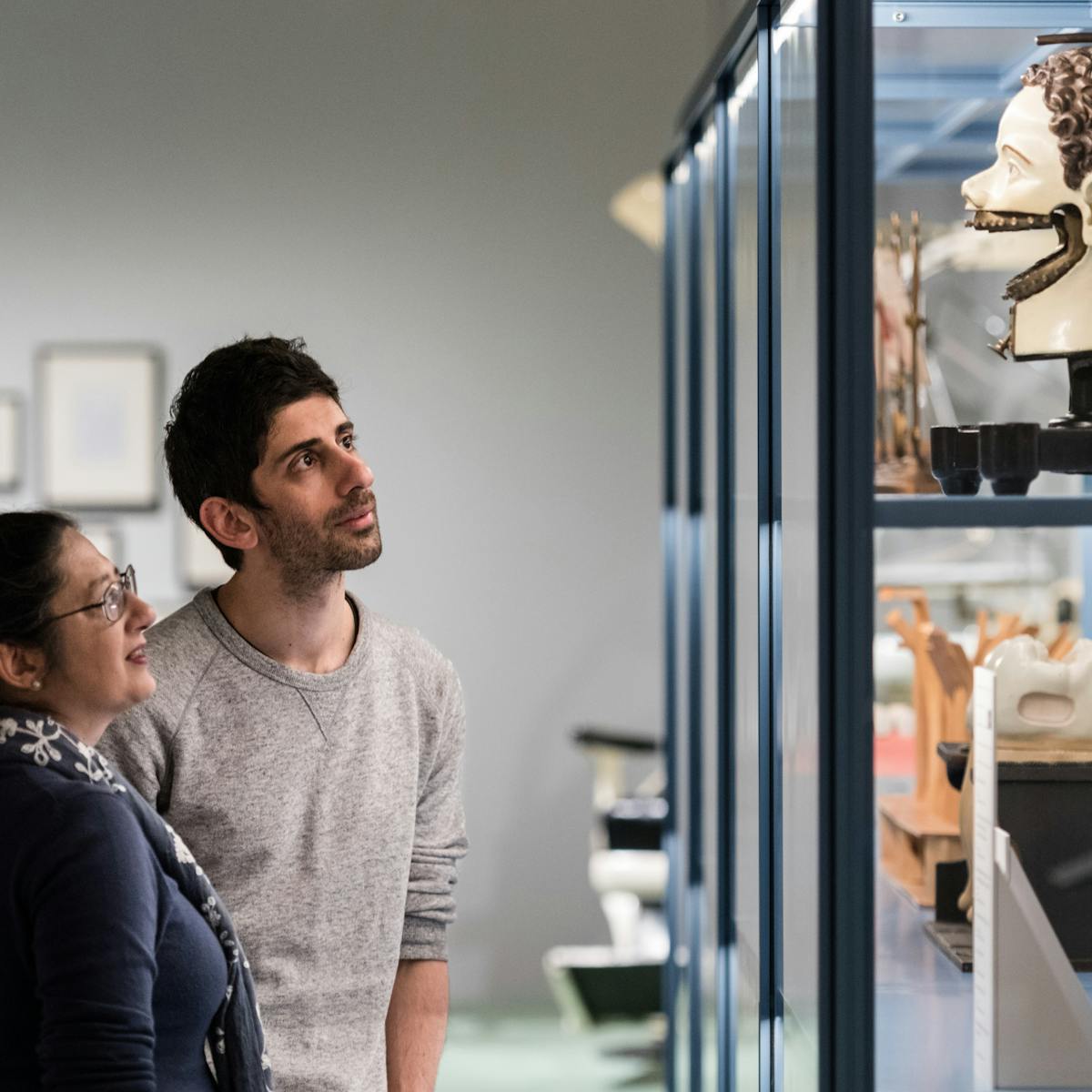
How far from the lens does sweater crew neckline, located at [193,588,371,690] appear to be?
151cm

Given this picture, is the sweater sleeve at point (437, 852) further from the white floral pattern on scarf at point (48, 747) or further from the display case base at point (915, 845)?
the display case base at point (915, 845)

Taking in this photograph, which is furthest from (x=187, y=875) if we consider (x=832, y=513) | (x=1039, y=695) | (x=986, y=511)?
(x=1039, y=695)

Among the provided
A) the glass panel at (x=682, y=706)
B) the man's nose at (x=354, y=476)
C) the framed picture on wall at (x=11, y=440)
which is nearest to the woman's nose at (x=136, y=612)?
the man's nose at (x=354, y=476)

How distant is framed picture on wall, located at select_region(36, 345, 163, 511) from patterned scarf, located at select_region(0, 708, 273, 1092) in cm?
369

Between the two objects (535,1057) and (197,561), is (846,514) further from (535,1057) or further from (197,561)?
(197,561)

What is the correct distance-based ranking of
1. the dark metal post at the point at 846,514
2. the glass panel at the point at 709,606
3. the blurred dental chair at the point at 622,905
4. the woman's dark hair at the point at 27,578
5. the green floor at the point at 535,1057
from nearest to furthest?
the woman's dark hair at the point at 27,578 < the dark metal post at the point at 846,514 < the glass panel at the point at 709,606 < the green floor at the point at 535,1057 < the blurred dental chair at the point at 622,905

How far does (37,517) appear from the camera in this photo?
1296mm

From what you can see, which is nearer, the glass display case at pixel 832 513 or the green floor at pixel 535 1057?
the glass display case at pixel 832 513

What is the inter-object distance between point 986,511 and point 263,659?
0.72 m

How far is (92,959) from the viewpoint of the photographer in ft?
3.67

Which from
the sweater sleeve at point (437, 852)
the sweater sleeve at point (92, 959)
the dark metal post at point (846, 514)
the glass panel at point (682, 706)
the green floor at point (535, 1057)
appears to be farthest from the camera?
the green floor at point (535, 1057)

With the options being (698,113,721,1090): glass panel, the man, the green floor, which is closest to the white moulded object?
the man

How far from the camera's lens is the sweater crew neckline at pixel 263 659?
59.5 inches

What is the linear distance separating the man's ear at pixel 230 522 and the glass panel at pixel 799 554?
0.56 meters
